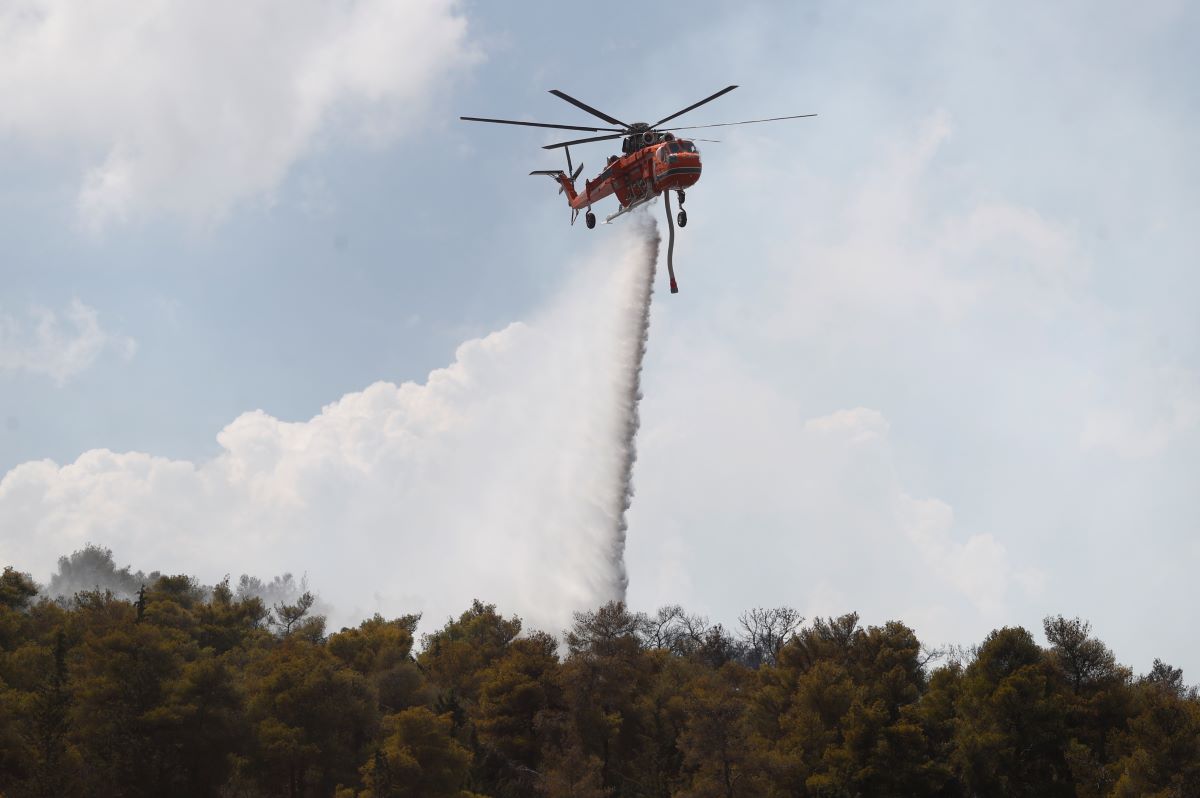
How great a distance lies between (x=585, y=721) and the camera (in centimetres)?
6469

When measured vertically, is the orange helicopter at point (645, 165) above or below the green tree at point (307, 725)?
above

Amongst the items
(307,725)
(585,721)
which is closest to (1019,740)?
(585,721)

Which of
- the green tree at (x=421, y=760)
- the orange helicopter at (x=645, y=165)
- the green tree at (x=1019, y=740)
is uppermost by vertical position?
the orange helicopter at (x=645, y=165)

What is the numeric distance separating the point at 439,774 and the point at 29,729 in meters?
20.4

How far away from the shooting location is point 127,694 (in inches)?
2272

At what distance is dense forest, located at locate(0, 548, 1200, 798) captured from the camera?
184ft

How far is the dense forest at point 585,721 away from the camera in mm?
56219

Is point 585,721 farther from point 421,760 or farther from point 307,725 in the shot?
point 307,725

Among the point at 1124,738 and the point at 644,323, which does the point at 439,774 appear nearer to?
the point at 644,323

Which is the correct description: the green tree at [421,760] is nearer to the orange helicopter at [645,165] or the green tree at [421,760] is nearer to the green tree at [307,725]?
the green tree at [307,725]

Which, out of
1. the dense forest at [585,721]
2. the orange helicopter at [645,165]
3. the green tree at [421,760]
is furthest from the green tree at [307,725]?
the orange helicopter at [645,165]

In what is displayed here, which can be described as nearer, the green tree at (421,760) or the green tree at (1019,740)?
the green tree at (421,760)

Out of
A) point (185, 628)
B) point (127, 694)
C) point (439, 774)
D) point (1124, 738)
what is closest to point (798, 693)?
point (1124, 738)

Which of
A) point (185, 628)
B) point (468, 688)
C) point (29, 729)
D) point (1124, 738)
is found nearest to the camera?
point (29, 729)
